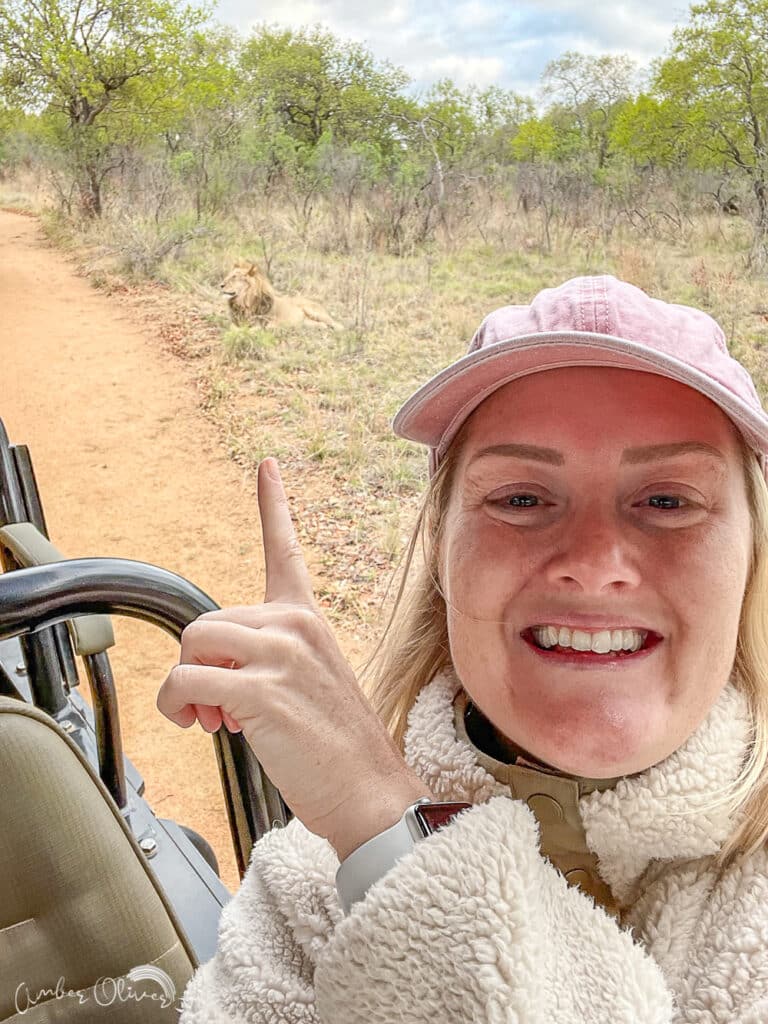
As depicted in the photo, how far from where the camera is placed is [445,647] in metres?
0.70

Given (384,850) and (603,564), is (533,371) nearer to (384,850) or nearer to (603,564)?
(603,564)

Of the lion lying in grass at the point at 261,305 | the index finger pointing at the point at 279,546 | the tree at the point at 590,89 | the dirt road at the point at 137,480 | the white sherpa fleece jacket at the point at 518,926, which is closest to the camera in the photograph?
the white sherpa fleece jacket at the point at 518,926

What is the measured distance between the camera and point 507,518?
1.78 ft

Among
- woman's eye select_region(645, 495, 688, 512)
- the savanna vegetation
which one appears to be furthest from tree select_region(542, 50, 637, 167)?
woman's eye select_region(645, 495, 688, 512)

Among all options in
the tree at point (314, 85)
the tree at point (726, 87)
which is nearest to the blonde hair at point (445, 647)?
the tree at point (726, 87)

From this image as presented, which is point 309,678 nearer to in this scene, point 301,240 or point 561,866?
point 561,866

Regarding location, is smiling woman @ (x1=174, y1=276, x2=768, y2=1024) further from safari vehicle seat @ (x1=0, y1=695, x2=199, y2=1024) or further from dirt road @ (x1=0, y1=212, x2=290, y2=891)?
dirt road @ (x1=0, y1=212, x2=290, y2=891)

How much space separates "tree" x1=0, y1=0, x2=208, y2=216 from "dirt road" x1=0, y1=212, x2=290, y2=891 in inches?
65.2

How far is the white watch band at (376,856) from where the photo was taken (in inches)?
18.0

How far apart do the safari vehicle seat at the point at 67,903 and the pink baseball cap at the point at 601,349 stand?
35 centimetres

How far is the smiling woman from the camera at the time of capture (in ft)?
1.42

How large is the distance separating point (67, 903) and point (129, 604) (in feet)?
0.69

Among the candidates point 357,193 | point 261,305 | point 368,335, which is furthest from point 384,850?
point 357,193

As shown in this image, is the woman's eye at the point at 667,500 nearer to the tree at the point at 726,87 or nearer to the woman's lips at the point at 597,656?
the woman's lips at the point at 597,656
